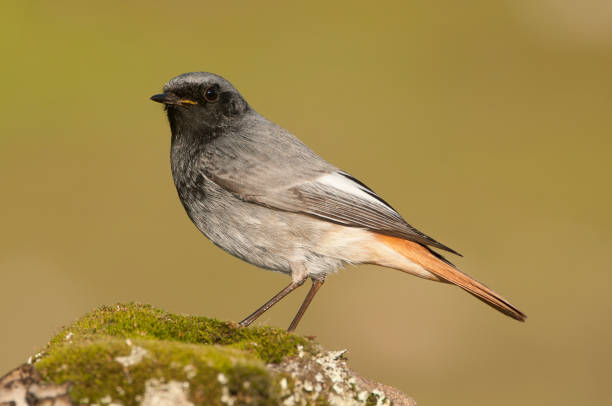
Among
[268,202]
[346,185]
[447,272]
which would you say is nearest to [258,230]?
[268,202]

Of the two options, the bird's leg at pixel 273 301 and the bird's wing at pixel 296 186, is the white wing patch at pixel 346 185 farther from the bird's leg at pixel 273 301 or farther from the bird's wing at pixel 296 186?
the bird's leg at pixel 273 301

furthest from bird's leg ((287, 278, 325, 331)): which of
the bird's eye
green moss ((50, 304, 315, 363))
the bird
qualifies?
the bird's eye

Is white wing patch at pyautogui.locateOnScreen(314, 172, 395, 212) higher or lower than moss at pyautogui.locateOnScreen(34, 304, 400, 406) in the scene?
higher

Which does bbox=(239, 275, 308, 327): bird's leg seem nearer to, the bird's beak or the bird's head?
the bird's head

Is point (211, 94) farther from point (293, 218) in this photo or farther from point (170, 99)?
point (293, 218)

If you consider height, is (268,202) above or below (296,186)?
below

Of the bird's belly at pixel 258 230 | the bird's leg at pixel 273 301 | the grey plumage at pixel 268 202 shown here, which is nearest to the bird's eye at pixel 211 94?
the grey plumage at pixel 268 202
